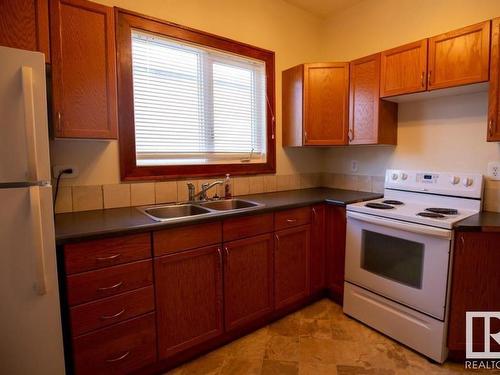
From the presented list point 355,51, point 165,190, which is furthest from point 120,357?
point 355,51

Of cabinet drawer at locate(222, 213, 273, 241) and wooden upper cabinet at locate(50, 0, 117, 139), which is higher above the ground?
wooden upper cabinet at locate(50, 0, 117, 139)

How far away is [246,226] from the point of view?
1916 mm

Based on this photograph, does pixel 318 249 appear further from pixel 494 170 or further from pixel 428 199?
pixel 494 170

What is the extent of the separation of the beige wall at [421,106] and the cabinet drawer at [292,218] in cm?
92

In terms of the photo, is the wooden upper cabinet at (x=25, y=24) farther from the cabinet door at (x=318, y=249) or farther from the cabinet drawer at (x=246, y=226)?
the cabinet door at (x=318, y=249)

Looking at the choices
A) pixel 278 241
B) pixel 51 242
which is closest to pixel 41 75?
pixel 51 242

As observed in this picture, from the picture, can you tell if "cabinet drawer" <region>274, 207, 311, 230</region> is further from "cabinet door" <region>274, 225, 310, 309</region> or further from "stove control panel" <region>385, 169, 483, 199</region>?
"stove control panel" <region>385, 169, 483, 199</region>

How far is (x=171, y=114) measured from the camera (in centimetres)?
220

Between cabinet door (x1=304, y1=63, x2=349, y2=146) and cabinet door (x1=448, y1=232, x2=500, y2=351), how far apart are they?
1.26 metres

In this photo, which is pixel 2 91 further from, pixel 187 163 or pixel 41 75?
pixel 187 163

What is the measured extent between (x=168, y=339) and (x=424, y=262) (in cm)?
159

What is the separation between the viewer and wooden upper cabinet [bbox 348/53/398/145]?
2334mm

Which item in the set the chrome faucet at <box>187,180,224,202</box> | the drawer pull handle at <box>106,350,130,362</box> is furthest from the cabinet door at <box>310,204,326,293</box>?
the drawer pull handle at <box>106,350,130,362</box>

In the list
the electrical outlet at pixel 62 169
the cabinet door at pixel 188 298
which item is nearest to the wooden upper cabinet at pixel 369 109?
the cabinet door at pixel 188 298
